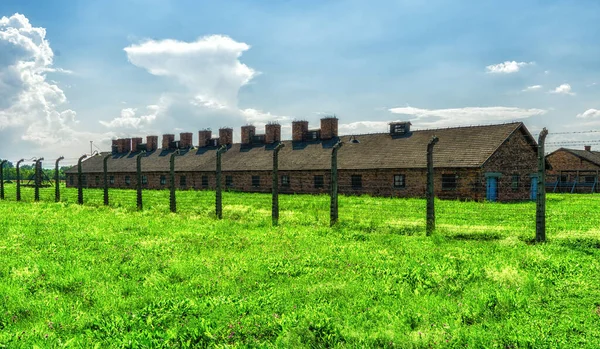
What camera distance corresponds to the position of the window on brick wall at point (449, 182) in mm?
29641

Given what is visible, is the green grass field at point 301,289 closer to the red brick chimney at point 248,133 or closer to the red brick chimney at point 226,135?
the red brick chimney at point 248,133

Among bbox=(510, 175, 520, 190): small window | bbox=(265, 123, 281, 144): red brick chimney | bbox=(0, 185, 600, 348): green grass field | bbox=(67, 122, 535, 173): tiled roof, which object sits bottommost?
bbox=(0, 185, 600, 348): green grass field

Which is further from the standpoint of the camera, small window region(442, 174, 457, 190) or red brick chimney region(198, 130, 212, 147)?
red brick chimney region(198, 130, 212, 147)

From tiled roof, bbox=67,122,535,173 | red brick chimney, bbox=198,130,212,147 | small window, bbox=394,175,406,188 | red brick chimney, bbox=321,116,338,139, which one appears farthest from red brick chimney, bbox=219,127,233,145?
small window, bbox=394,175,406,188

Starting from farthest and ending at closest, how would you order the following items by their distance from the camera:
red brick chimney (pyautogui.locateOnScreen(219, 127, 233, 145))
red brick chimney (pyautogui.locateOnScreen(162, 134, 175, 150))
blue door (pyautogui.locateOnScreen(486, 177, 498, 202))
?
red brick chimney (pyautogui.locateOnScreen(162, 134, 175, 150)), red brick chimney (pyautogui.locateOnScreen(219, 127, 233, 145)), blue door (pyautogui.locateOnScreen(486, 177, 498, 202))

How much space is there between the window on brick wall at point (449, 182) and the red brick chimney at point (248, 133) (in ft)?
84.5

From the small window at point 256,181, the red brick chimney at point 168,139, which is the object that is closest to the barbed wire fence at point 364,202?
the small window at point 256,181

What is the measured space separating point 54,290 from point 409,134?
3411 centimetres

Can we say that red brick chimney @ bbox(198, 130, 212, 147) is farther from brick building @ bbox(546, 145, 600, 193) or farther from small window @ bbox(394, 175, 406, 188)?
brick building @ bbox(546, 145, 600, 193)

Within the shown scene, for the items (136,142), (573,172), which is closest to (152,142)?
(136,142)

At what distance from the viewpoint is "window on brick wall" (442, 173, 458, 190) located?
29641 mm

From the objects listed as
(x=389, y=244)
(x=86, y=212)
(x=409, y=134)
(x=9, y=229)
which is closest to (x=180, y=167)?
(x=409, y=134)

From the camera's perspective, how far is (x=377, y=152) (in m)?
36.1

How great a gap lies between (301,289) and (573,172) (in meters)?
55.4
